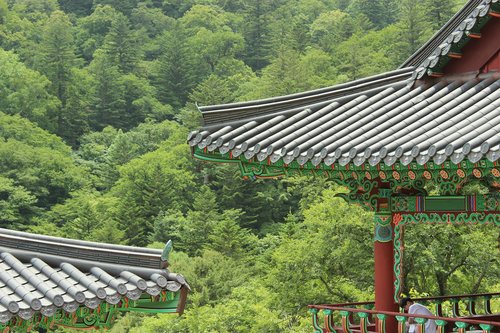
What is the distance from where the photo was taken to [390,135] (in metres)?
13.4

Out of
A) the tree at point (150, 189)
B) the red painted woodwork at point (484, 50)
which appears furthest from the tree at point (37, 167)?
the red painted woodwork at point (484, 50)

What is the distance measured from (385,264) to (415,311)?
0.95 metres

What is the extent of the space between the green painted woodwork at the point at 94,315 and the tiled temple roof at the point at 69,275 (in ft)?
0.58

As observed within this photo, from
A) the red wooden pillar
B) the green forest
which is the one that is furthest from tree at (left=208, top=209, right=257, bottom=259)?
the red wooden pillar

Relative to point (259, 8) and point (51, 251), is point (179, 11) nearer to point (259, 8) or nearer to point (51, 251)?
point (259, 8)

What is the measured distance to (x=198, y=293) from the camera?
174ft

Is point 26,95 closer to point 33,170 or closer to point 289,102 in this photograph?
point 33,170

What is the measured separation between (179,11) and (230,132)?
439 ft

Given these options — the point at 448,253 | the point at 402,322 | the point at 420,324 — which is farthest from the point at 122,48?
the point at 420,324

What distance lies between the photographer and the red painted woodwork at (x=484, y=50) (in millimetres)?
13773

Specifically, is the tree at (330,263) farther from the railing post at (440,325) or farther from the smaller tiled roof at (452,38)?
the railing post at (440,325)

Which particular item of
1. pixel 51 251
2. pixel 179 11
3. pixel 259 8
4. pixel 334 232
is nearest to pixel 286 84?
pixel 259 8

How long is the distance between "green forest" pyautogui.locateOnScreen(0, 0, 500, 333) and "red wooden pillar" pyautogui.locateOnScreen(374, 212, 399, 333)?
38.2 feet

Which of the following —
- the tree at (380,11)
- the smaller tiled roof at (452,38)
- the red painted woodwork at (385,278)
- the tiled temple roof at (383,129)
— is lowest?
the red painted woodwork at (385,278)
